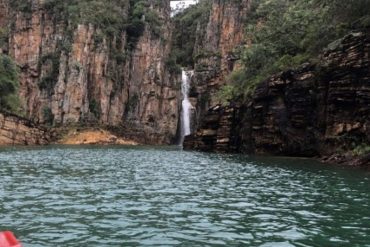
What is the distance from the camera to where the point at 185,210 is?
61.3 feet

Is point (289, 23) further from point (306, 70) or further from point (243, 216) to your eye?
point (243, 216)

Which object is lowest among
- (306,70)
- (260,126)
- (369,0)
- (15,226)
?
(15,226)

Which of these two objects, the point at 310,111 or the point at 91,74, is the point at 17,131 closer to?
the point at 91,74

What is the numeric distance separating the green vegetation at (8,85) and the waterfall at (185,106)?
45.0m

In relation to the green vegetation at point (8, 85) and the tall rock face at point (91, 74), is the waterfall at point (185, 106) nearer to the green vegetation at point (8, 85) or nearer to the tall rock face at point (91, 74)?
the tall rock face at point (91, 74)

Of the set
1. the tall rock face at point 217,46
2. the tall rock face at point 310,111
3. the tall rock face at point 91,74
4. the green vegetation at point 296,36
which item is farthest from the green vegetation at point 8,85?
the tall rock face at point 217,46

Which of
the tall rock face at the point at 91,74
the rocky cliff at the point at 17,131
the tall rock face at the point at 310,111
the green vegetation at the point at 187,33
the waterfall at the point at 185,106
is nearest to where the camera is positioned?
the tall rock face at the point at 310,111

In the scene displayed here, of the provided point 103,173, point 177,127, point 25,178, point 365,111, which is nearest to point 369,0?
point 365,111

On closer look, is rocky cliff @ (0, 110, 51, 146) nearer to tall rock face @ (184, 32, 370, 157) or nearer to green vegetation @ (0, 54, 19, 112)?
green vegetation @ (0, 54, 19, 112)

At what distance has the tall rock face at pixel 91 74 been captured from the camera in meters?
125

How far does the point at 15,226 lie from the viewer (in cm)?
1541

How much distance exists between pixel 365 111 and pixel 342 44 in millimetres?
8170

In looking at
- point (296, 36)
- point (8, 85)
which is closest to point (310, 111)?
point (296, 36)

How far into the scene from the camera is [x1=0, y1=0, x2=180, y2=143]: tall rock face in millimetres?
124562
